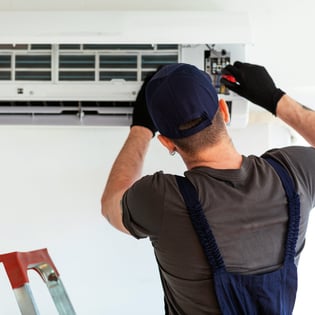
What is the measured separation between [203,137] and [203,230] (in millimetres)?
174

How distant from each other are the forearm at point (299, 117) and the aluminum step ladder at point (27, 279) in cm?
75

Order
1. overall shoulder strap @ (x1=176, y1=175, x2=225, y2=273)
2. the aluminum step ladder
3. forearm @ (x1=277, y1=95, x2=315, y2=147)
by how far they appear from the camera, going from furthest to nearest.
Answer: the aluminum step ladder, forearm @ (x1=277, y1=95, x2=315, y2=147), overall shoulder strap @ (x1=176, y1=175, x2=225, y2=273)

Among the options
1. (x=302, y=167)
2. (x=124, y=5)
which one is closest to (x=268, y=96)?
(x=302, y=167)

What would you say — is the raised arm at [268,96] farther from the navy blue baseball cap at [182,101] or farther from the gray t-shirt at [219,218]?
the navy blue baseball cap at [182,101]

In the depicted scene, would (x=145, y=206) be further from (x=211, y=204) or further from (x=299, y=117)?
(x=299, y=117)

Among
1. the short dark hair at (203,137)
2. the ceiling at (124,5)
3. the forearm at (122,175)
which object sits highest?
the ceiling at (124,5)

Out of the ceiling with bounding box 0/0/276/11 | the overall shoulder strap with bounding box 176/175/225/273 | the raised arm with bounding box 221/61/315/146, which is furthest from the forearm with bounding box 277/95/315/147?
the ceiling with bounding box 0/0/276/11

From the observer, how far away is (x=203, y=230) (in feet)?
2.87

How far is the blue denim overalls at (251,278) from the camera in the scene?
873 mm

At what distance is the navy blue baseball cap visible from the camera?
34.6 inches

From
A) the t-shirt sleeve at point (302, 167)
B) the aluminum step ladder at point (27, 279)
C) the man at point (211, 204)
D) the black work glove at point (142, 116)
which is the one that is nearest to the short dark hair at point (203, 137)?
the man at point (211, 204)

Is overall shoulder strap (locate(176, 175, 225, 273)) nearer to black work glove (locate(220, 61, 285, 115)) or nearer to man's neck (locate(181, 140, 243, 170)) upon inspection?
man's neck (locate(181, 140, 243, 170))

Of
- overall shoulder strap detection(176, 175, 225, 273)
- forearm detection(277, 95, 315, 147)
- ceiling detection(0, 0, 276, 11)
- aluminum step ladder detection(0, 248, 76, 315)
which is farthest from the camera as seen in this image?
ceiling detection(0, 0, 276, 11)

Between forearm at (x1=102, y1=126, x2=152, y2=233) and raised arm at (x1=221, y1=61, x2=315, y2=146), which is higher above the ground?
raised arm at (x1=221, y1=61, x2=315, y2=146)
